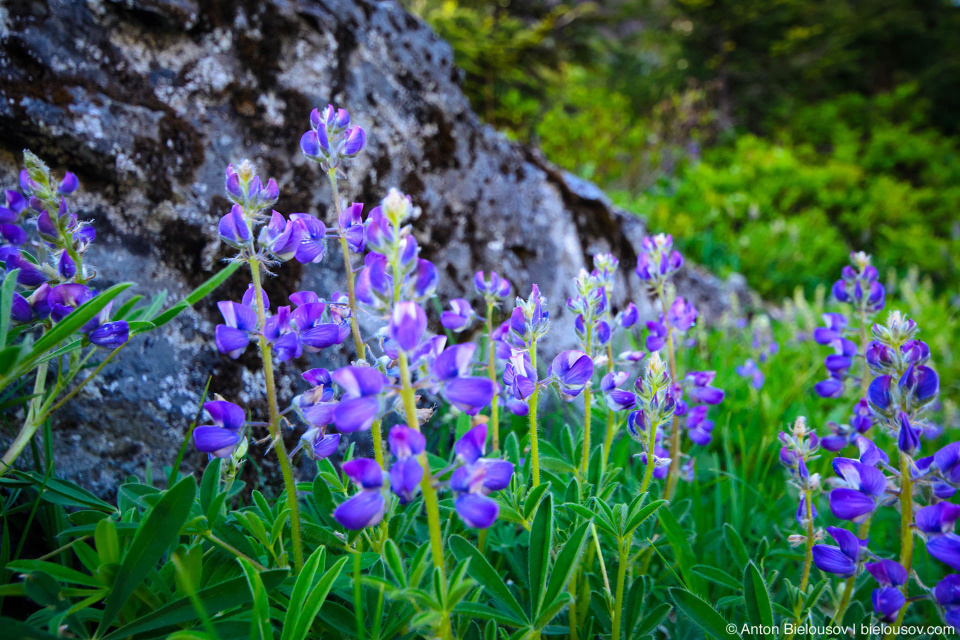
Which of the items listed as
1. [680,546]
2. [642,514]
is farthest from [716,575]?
[642,514]

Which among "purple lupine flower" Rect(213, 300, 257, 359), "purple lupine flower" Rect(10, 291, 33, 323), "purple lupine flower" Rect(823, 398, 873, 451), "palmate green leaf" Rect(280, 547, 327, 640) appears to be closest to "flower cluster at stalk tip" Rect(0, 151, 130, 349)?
"purple lupine flower" Rect(10, 291, 33, 323)

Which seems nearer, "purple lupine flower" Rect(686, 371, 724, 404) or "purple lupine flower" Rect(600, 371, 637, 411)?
"purple lupine flower" Rect(600, 371, 637, 411)

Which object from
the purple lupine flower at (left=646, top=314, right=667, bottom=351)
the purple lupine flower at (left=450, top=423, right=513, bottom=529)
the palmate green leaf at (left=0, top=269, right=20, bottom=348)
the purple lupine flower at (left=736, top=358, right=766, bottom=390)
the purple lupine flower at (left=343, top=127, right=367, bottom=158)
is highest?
the purple lupine flower at (left=343, top=127, right=367, bottom=158)

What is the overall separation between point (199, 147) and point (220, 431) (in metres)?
1.23

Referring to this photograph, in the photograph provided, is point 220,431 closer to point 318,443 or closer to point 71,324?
point 318,443

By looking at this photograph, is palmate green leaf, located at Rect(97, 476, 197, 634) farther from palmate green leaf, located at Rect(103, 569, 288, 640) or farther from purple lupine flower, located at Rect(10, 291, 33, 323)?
purple lupine flower, located at Rect(10, 291, 33, 323)

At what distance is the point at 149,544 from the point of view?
746 mm

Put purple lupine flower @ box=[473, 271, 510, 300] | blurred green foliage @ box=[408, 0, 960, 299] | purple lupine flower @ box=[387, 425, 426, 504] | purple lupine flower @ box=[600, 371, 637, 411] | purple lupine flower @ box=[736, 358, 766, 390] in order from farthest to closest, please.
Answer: blurred green foliage @ box=[408, 0, 960, 299], purple lupine flower @ box=[736, 358, 766, 390], purple lupine flower @ box=[473, 271, 510, 300], purple lupine flower @ box=[600, 371, 637, 411], purple lupine flower @ box=[387, 425, 426, 504]

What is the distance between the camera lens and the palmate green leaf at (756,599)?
36.6 inches

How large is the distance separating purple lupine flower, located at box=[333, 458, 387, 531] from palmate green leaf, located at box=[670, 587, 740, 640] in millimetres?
565

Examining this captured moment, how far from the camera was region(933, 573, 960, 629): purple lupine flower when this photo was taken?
827mm

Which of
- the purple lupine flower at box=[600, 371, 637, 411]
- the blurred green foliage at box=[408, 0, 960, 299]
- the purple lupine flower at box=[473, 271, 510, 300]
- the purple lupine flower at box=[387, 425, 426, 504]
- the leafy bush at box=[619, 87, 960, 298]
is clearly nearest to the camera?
the purple lupine flower at box=[387, 425, 426, 504]

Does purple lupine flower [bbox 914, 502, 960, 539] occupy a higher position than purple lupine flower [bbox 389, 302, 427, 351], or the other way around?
purple lupine flower [bbox 389, 302, 427, 351]

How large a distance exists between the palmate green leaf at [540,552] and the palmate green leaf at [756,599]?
376 mm
